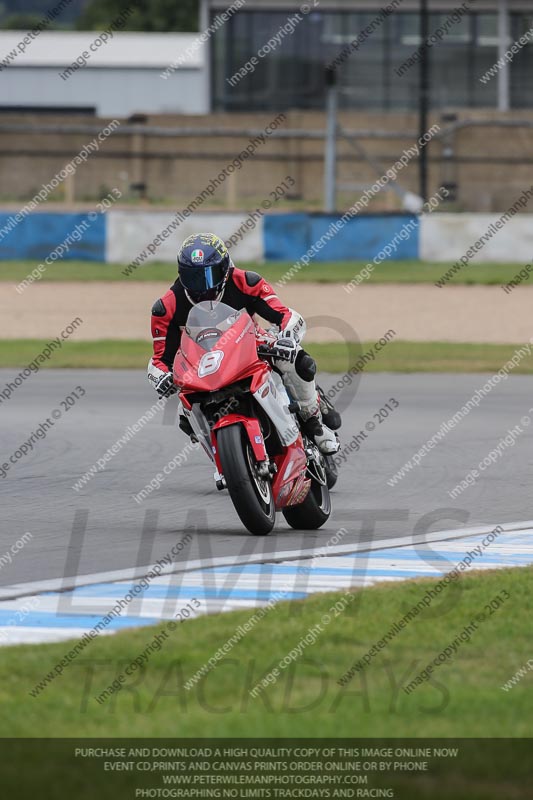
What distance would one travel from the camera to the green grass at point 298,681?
500 centimetres

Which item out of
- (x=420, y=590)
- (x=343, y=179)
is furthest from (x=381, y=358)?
(x=343, y=179)

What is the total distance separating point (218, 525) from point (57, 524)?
0.95 metres

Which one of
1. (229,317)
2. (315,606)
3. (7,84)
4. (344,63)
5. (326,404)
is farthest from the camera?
(7,84)

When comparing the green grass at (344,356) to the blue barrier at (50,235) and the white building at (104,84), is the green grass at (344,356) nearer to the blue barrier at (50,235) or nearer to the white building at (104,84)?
the blue barrier at (50,235)

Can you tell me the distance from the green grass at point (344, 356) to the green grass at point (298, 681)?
12.0 metres

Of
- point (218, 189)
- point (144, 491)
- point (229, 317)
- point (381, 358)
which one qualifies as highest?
point (229, 317)

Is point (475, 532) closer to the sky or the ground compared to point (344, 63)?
closer to the sky

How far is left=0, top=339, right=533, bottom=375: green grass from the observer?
18750mm

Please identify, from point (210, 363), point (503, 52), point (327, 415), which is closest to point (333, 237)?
point (327, 415)

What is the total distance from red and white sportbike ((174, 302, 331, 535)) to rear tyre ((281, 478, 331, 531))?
0.25 ft

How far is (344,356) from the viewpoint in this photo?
19.9 metres

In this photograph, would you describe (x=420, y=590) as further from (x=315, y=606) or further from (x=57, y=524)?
(x=57, y=524)

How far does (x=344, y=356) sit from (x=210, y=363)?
1159cm

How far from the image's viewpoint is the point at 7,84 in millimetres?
66812
